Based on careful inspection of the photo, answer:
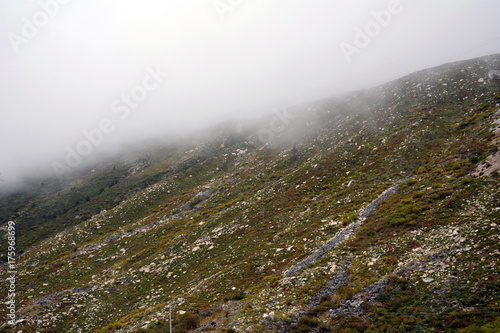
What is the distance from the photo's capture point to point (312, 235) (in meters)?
29.9

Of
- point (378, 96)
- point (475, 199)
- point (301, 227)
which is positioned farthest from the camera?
point (378, 96)

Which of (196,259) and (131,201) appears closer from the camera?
(196,259)

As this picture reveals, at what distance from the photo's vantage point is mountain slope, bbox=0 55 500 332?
53.3ft

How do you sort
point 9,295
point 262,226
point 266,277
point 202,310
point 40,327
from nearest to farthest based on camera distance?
1. point 202,310
2. point 266,277
3. point 40,327
4. point 9,295
5. point 262,226

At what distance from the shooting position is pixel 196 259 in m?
37.0

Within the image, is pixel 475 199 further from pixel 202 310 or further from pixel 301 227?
pixel 202 310

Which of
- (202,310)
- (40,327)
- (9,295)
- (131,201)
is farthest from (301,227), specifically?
(131,201)

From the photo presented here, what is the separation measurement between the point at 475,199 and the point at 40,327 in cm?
4835

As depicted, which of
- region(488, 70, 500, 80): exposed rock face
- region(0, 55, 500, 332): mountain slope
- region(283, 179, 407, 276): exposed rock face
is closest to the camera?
region(0, 55, 500, 332): mountain slope
